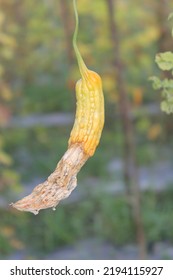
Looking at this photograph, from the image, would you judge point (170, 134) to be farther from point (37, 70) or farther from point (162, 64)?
point (162, 64)

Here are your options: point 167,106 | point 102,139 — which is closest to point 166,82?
point 167,106

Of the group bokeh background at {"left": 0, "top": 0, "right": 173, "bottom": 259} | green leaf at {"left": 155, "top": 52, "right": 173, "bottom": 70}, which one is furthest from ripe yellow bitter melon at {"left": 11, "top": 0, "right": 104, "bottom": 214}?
bokeh background at {"left": 0, "top": 0, "right": 173, "bottom": 259}

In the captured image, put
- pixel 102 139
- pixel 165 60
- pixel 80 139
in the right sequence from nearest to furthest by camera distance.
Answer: pixel 80 139, pixel 165 60, pixel 102 139

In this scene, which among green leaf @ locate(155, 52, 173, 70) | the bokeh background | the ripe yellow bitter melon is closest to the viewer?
the ripe yellow bitter melon

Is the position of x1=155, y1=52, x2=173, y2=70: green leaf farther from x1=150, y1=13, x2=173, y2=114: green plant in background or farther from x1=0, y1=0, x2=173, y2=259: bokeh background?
x1=0, y1=0, x2=173, y2=259: bokeh background

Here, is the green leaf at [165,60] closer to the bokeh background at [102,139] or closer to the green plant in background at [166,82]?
the green plant in background at [166,82]

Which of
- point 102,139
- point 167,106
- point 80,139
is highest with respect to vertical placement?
point 102,139

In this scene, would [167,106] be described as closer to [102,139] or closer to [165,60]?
[165,60]

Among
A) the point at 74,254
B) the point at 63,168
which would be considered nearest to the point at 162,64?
the point at 63,168
